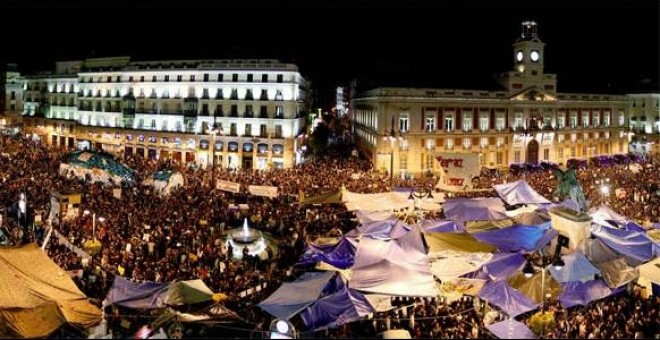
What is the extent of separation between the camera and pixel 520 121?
57.2 m

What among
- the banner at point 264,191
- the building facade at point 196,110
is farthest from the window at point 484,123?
the banner at point 264,191

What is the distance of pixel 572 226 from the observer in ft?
60.6

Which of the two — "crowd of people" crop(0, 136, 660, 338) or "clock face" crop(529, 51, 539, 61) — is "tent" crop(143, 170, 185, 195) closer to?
"crowd of people" crop(0, 136, 660, 338)

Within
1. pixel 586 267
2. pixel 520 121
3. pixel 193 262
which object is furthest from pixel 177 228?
pixel 520 121

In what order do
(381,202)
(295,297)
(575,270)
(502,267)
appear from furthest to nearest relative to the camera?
(381,202), (502,267), (575,270), (295,297)

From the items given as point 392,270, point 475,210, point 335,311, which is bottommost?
point 335,311

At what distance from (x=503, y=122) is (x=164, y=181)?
122 feet

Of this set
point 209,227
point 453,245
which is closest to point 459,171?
point 453,245

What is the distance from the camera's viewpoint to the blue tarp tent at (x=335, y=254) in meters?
17.6

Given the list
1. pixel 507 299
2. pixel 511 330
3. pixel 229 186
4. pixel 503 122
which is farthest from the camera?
pixel 503 122

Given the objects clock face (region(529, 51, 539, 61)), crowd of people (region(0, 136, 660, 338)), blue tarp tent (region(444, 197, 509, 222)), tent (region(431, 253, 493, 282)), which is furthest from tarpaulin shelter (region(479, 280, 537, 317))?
clock face (region(529, 51, 539, 61))

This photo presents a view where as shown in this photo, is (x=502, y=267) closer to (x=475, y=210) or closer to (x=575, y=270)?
(x=575, y=270)

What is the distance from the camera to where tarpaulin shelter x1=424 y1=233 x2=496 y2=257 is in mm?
17719

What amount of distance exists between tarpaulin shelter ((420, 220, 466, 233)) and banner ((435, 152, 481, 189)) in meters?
8.71
